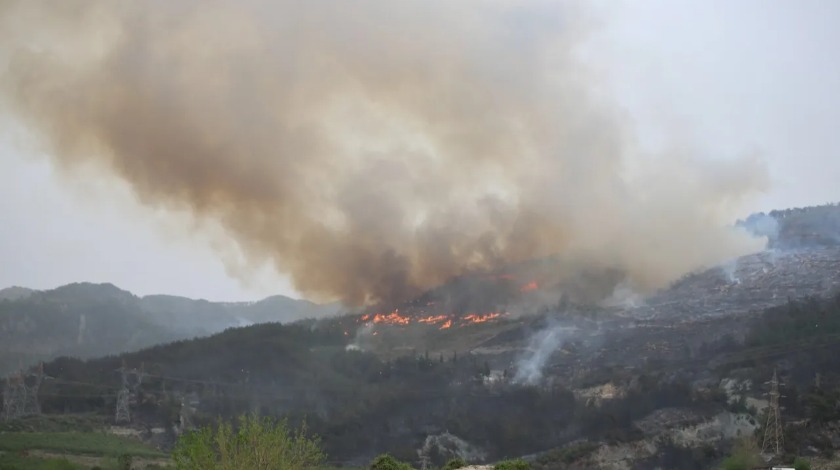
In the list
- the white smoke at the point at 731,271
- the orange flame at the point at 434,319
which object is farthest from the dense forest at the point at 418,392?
the white smoke at the point at 731,271

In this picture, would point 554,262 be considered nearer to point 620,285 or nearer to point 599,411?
point 620,285

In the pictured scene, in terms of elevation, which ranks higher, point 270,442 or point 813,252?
point 813,252

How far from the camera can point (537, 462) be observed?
3856 inches

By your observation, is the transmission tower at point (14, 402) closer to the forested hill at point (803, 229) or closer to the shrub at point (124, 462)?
the shrub at point (124, 462)

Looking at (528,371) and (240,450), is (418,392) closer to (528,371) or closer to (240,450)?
(528,371)

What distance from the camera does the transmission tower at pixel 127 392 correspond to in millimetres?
117562

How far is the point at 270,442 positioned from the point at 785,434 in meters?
69.2

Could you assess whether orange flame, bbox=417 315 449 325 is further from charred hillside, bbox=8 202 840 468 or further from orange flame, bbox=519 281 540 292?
orange flame, bbox=519 281 540 292

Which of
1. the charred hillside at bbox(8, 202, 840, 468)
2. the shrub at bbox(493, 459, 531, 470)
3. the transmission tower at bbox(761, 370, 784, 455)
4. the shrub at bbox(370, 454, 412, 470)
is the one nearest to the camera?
the shrub at bbox(493, 459, 531, 470)

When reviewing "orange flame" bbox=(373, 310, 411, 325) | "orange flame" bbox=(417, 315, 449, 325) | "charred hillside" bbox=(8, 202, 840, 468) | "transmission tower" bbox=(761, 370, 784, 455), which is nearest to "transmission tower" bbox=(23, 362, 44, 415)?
"charred hillside" bbox=(8, 202, 840, 468)

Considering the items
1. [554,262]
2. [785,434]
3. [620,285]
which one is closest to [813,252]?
[620,285]

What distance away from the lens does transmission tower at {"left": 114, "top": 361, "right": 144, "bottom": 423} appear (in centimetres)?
11756

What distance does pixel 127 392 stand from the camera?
123 meters

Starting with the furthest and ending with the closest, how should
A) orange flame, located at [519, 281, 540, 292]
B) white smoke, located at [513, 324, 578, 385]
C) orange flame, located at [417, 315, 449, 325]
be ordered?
orange flame, located at [519, 281, 540, 292], orange flame, located at [417, 315, 449, 325], white smoke, located at [513, 324, 578, 385]
